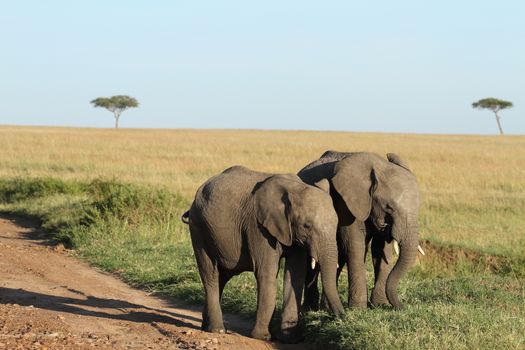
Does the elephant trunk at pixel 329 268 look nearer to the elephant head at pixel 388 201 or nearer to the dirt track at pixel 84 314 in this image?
the dirt track at pixel 84 314

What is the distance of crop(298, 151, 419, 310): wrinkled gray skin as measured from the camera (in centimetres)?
815

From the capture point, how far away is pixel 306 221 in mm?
7523

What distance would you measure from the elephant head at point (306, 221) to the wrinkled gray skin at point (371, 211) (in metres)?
0.63

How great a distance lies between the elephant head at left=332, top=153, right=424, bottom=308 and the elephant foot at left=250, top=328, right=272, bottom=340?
1.14 meters

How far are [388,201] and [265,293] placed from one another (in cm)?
140

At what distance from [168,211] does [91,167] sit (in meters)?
15.0

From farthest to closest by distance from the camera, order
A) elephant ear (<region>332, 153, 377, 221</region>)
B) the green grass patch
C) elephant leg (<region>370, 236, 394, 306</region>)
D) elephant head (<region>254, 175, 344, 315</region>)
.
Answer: elephant leg (<region>370, 236, 394, 306</region>) → elephant ear (<region>332, 153, 377, 221</region>) → elephant head (<region>254, 175, 344, 315</region>) → the green grass patch

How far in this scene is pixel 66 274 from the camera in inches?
460

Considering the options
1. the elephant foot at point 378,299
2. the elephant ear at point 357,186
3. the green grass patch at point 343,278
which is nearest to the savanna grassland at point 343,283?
the green grass patch at point 343,278

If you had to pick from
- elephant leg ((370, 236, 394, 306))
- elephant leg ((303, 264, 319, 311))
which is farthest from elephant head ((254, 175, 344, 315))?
elephant leg ((370, 236, 394, 306))

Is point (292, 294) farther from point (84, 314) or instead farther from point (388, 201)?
point (84, 314)

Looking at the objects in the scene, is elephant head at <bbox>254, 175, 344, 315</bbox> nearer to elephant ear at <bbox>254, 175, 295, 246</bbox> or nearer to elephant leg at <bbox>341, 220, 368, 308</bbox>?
elephant ear at <bbox>254, 175, 295, 246</bbox>

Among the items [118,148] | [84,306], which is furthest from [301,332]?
[118,148]

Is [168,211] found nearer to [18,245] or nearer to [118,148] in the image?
[18,245]
